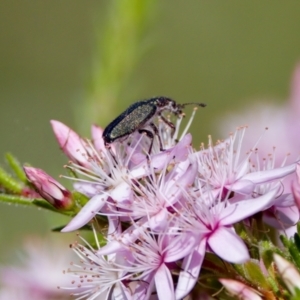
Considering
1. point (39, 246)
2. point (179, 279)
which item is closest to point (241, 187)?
point (179, 279)


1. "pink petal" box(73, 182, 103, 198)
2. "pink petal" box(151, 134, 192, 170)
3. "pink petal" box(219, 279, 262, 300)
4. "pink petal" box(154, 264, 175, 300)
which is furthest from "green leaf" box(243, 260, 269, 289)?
"pink petal" box(73, 182, 103, 198)

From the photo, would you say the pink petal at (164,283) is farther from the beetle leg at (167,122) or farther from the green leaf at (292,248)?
the beetle leg at (167,122)

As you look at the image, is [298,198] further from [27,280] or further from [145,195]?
[27,280]

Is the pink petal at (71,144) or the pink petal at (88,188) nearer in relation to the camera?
the pink petal at (88,188)

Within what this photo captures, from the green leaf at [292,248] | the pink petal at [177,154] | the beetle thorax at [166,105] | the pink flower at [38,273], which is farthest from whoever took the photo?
the pink flower at [38,273]

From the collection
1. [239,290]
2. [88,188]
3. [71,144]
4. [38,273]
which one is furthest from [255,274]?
[38,273]

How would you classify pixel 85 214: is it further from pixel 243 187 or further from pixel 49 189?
pixel 243 187

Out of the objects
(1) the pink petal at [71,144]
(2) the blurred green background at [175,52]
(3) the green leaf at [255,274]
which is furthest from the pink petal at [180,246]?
(2) the blurred green background at [175,52]
